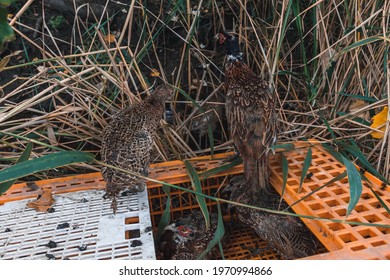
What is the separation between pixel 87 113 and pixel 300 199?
4.41 feet

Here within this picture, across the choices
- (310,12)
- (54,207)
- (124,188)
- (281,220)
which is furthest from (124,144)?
(310,12)

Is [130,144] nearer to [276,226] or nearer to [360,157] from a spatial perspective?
[276,226]

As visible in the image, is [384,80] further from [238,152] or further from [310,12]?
[238,152]

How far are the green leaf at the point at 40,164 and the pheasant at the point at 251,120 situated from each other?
0.85 metres

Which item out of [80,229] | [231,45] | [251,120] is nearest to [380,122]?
[251,120]

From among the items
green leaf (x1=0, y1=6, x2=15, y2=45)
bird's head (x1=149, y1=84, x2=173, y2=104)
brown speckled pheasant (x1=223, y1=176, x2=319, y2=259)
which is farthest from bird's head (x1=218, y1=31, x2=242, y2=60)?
green leaf (x1=0, y1=6, x2=15, y2=45)

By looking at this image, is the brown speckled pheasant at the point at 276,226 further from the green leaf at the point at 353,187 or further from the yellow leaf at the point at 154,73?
the yellow leaf at the point at 154,73

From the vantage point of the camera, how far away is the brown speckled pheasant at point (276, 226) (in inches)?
80.2

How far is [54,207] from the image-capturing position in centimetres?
192

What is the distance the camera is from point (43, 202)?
1927 mm

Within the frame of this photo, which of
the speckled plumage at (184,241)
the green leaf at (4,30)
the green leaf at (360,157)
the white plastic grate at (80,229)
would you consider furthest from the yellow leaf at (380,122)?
the green leaf at (4,30)

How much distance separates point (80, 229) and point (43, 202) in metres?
0.29

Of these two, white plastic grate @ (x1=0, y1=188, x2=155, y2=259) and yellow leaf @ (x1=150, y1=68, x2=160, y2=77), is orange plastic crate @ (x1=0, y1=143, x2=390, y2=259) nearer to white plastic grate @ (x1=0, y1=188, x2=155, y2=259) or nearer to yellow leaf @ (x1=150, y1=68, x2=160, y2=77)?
white plastic grate @ (x1=0, y1=188, x2=155, y2=259)

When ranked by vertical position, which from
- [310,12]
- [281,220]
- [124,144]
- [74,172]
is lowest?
[281,220]
